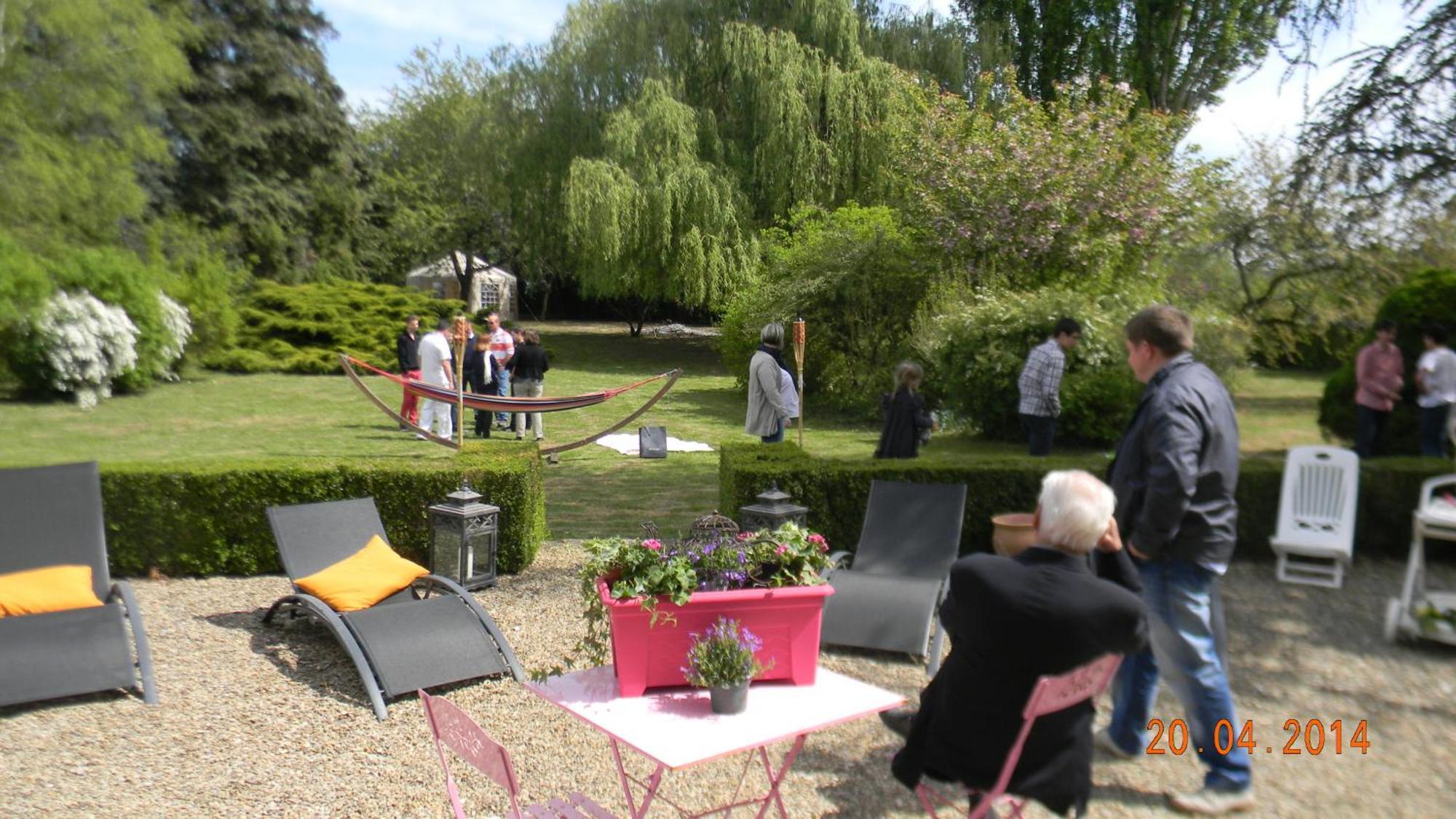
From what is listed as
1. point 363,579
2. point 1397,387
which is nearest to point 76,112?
point 363,579

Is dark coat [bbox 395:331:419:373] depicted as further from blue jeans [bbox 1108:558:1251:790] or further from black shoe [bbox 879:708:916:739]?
blue jeans [bbox 1108:558:1251:790]

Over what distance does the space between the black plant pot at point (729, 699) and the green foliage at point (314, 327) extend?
20221mm

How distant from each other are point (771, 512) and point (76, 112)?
19309mm

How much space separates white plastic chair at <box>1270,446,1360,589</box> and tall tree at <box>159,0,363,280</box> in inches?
942

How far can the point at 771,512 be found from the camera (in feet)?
19.5

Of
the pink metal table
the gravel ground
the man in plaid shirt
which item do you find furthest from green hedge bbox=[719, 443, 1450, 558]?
the pink metal table

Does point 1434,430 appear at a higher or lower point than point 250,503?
higher

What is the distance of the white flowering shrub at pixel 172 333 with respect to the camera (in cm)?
1773

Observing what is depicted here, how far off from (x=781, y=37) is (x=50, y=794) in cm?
1994

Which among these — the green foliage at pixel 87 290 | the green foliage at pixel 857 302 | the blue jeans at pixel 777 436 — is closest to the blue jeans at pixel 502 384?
the green foliage at pixel 857 302

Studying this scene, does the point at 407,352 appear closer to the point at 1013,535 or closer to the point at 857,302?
the point at 857,302

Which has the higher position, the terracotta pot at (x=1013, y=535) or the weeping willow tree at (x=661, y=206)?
the weeping willow tree at (x=661, y=206)

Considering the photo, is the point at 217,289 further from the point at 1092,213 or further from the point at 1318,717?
the point at 1318,717
